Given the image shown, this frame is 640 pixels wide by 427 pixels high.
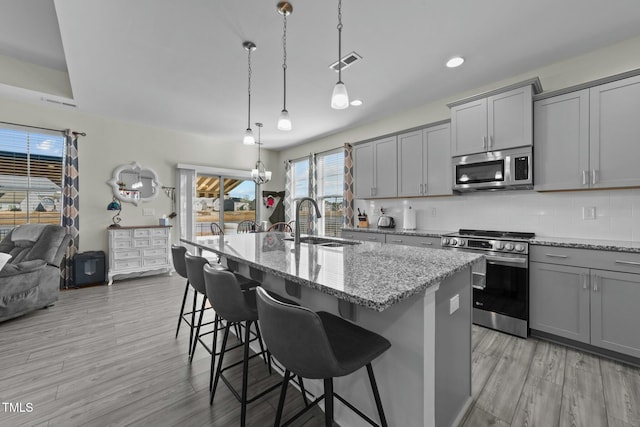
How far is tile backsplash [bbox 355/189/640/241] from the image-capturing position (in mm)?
2518

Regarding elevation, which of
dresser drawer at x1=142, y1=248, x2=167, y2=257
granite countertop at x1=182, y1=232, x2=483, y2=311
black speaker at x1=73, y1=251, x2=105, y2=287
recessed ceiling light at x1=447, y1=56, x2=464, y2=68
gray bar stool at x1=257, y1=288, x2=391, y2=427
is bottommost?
black speaker at x1=73, y1=251, x2=105, y2=287

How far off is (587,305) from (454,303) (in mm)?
1800

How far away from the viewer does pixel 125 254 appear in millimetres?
4480

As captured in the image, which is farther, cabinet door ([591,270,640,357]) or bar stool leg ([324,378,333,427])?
cabinet door ([591,270,640,357])

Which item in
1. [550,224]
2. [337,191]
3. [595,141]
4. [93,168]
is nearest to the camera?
[595,141]

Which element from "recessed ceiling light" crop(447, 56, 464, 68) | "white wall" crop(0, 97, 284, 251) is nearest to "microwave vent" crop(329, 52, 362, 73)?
"recessed ceiling light" crop(447, 56, 464, 68)

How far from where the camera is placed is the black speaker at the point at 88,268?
4.14 metres

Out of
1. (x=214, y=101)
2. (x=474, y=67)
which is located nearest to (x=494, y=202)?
(x=474, y=67)

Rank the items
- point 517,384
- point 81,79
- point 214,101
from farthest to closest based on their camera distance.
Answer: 1. point 214,101
2. point 81,79
3. point 517,384

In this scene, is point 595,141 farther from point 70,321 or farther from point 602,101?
point 70,321

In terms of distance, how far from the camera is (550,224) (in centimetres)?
290

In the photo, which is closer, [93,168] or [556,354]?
[556,354]

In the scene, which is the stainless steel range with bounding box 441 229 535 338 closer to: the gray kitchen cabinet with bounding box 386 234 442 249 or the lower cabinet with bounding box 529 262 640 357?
the lower cabinet with bounding box 529 262 640 357

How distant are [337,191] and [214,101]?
276cm
